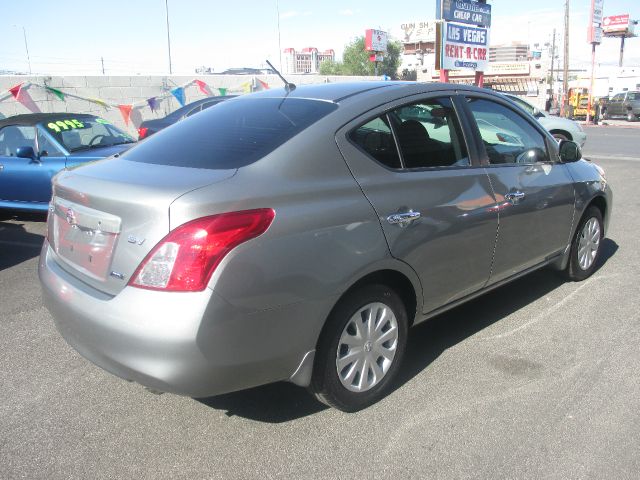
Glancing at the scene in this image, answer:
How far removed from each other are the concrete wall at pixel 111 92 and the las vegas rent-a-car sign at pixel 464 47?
21.4ft

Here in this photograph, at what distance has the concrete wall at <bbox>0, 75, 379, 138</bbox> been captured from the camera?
1448 centimetres

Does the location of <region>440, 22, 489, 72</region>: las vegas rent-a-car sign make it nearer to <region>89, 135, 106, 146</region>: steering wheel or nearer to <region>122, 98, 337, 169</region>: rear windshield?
<region>89, 135, 106, 146</region>: steering wheel

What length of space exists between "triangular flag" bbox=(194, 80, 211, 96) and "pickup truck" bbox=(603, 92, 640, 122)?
29.4 m

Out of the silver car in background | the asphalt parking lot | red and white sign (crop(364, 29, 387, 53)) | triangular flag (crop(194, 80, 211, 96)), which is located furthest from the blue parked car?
red and white sign (crop(364, 29, 387, 53))

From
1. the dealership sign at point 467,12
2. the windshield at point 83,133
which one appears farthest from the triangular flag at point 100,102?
the dealership sign at point 467,12

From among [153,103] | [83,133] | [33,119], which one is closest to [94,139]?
[83,133]

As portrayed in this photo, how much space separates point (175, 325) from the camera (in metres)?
2.32

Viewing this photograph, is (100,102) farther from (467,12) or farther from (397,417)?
(397,417)

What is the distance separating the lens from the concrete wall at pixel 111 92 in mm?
14484

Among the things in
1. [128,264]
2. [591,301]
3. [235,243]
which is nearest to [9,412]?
[128,264]

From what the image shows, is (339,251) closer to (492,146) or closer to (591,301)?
(492,146)

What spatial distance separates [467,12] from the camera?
19.2 metres

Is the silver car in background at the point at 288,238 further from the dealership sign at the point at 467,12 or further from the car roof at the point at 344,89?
the dealership sign at the point at 467,12

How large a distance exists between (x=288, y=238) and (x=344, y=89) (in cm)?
133
